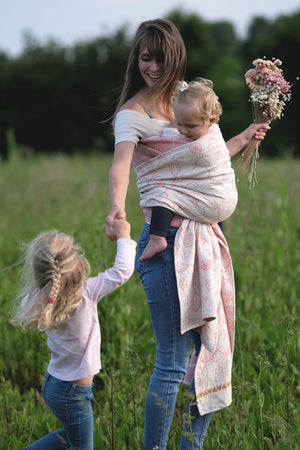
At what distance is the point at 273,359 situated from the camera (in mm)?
3246

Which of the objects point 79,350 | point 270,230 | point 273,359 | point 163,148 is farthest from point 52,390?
point 270,230

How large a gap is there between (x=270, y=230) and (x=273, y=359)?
2.49 meters

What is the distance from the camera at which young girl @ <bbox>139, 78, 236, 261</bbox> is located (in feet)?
6.66

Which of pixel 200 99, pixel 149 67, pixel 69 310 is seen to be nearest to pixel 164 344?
pixel 69 310

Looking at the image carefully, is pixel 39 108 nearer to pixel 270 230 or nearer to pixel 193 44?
pixel 193 44

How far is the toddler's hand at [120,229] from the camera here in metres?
2.04

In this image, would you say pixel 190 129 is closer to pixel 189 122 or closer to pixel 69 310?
pixel 189 122

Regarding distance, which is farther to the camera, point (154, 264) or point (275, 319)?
point (275, 319)

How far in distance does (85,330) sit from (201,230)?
59 cm

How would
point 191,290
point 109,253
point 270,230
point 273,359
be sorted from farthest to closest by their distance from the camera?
→ point 270,230, point 109,253, point 273,359, point 191,290

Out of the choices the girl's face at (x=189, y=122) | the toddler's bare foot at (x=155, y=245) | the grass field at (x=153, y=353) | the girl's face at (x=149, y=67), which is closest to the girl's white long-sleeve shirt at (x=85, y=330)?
the toddler's bare foot at (x=155, y=245)

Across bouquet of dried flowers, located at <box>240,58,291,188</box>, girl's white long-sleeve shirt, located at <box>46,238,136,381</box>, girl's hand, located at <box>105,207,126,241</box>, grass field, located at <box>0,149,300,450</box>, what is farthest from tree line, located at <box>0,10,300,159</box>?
girl's white long-sleeve shirt, located at <box>46,238,136,381</box>

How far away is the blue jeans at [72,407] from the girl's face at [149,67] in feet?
4.06

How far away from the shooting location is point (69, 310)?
6.36 ft
